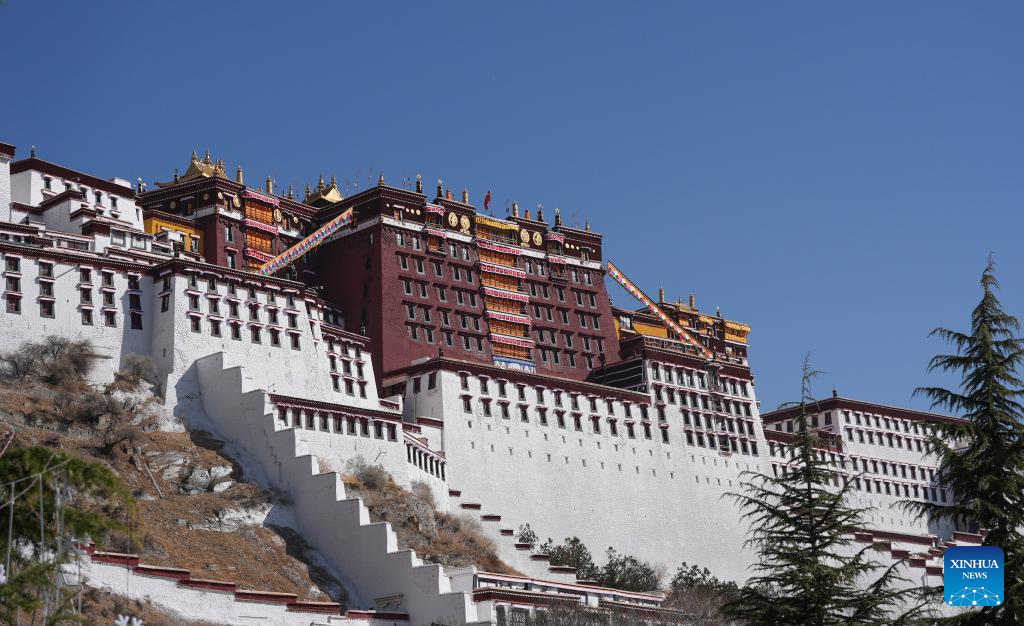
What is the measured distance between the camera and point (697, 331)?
14012cm

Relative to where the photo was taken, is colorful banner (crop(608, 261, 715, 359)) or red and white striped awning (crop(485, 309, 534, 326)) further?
colorful banner (crop(608, 261, 715, 359))

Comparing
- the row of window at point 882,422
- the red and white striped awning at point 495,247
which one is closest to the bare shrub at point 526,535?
the red and white striped awning at point 495,247

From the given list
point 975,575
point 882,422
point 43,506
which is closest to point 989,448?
point 975,575

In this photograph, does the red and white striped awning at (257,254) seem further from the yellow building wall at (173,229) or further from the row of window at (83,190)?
the row of window at (83,190)

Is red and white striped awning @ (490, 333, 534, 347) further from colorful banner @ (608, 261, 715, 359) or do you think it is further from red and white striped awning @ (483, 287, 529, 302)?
colorful banner @ (608, 261, 715, 359)

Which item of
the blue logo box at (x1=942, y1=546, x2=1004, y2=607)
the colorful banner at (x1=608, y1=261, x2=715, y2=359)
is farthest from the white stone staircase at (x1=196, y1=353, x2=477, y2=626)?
the colorful banner at (x1=608, y1=261, x2=715, y2=359)

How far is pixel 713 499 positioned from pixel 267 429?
Result: 135ft

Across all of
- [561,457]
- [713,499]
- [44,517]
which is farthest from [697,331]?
[44,517]

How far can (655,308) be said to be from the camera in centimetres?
13100

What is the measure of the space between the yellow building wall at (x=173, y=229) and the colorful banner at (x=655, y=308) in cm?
3807

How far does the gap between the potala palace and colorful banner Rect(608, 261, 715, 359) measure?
328 millimetres

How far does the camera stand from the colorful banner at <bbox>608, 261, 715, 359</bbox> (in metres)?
128

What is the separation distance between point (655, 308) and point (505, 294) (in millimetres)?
20352

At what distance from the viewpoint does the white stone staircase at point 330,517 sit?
72.8 m
